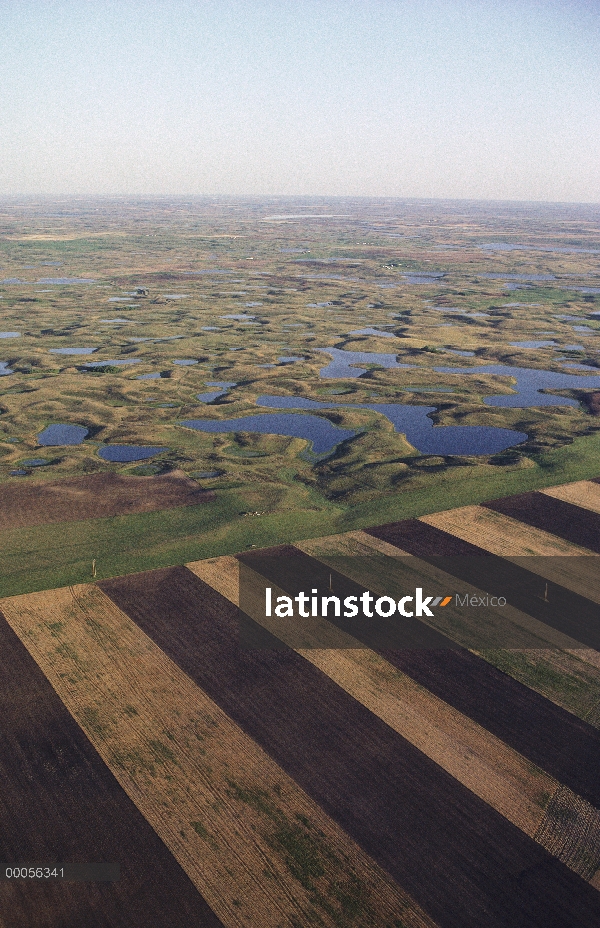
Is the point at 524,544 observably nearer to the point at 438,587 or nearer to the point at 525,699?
the point at 438,587

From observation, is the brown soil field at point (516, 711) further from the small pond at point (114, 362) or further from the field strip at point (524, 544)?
the small pond at point (114, 362)

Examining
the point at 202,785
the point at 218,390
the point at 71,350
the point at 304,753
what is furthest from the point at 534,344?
the point at 202,785

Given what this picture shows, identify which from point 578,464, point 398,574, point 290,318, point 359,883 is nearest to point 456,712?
point 359,883

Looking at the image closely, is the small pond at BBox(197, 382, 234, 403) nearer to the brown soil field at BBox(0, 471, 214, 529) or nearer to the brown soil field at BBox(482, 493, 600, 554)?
the brown soil field at BBox(0, 471, 214, 529)

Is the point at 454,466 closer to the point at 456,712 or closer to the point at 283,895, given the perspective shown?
the point at 456,712

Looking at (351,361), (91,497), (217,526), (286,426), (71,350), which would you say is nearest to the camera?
(217,526)

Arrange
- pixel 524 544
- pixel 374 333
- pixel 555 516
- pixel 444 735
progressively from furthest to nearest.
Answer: pixel 374 333
pixel 555 516
pixel 524 544
pixel 444 735

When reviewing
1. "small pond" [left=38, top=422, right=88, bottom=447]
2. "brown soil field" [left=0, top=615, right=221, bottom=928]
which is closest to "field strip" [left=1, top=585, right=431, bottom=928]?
"brown soil field" [left=0, top=615, right=221, bottom=928]
